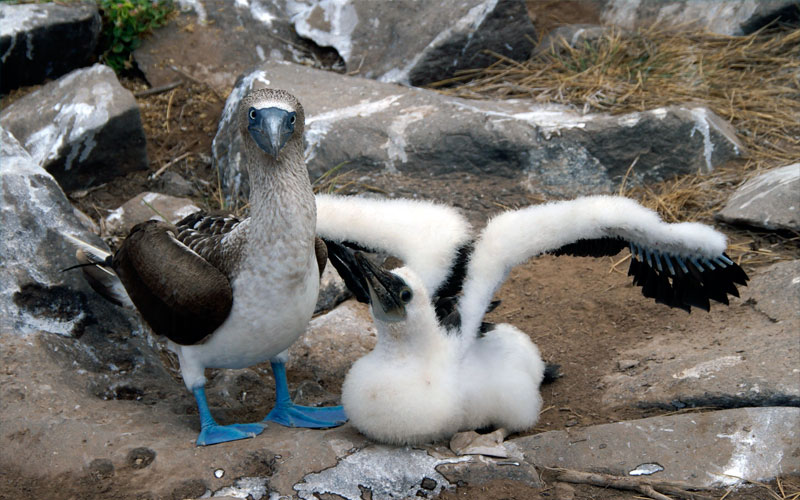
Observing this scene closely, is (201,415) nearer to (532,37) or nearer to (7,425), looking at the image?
(7,425)

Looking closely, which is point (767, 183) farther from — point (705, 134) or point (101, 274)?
point (101, 274)

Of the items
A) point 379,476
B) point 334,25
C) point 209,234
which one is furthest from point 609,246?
point 334,25

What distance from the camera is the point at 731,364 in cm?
328

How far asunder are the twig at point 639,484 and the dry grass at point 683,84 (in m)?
2.23

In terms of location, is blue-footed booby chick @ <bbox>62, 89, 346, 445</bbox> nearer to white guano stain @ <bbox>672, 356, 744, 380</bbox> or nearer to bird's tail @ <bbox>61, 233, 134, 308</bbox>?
bird's tail @ <bbox>61, 233, 134, 308</bbox>

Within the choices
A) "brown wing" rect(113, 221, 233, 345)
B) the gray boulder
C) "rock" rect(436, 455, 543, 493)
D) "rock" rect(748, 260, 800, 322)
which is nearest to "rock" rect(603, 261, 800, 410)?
"rock" rect(748, 260, 800, 322)

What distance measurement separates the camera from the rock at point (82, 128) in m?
5.09

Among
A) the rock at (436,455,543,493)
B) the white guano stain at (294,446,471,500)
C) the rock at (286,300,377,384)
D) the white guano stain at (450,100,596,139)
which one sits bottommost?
the rock at (286,300,377,384)

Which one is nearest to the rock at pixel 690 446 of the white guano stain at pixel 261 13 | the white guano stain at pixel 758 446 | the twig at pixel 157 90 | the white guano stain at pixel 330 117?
the white guano stain at pixel 758 446

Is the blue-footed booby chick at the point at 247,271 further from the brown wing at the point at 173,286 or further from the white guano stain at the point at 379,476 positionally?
the white guano stain at the point at 379,476

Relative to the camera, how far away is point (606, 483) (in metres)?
2.68

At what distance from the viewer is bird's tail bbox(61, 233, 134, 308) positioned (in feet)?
11.9

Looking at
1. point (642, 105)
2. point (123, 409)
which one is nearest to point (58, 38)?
point (123, 409)

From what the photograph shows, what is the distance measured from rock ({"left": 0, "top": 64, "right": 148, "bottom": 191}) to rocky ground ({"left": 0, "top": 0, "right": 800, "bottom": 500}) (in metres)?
1.51
